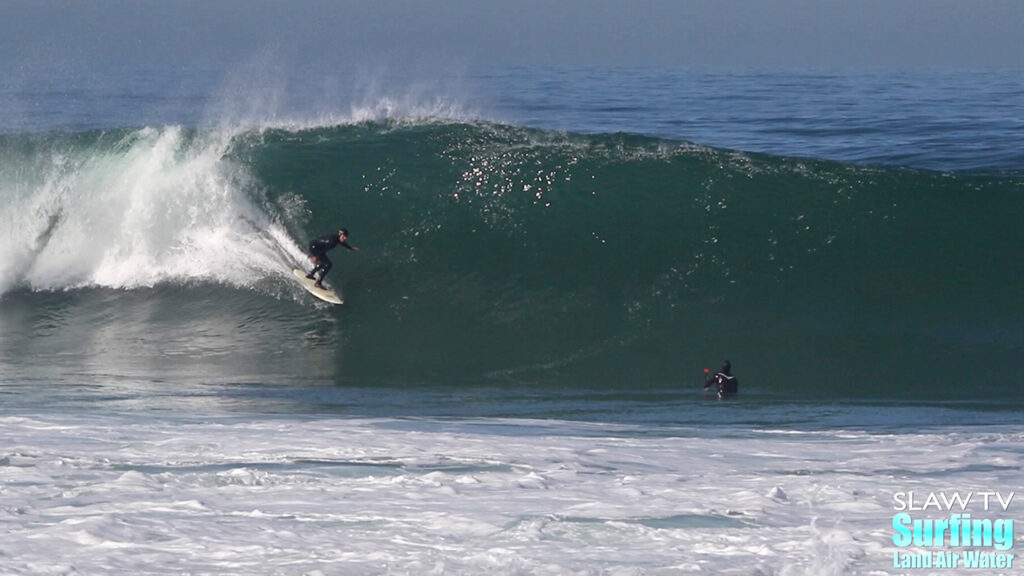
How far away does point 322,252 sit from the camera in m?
11.3

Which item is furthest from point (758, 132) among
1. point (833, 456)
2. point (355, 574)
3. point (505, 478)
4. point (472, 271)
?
point (355, 574)

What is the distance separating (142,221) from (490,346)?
4935 millimetres

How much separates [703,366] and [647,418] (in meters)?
1.92

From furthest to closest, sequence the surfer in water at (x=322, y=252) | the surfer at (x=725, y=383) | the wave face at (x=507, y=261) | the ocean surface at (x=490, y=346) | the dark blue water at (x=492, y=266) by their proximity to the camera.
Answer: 1. the surfer in water at (x=322, y=252)
2. the wave face at (x=507, y=261)
3. the dark blue water at (x=492, y=266)
4. the surfer at (x=725, y=383)
5. the ocean surface at (x=490, y=346)

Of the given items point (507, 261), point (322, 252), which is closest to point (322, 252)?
point (322, 252)

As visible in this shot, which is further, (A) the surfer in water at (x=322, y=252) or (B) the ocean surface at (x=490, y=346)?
(A) the surfer in water at (x=322, y=252)

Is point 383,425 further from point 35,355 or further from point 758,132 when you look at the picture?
point 758,132

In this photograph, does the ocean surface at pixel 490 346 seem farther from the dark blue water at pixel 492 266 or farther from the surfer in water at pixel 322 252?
the surfer in water at pixel 322 252

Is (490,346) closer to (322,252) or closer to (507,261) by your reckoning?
(507,261)

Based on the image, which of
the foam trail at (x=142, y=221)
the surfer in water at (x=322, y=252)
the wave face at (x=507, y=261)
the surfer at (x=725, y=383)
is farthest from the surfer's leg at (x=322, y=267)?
the surfer at (x=725, y=383)

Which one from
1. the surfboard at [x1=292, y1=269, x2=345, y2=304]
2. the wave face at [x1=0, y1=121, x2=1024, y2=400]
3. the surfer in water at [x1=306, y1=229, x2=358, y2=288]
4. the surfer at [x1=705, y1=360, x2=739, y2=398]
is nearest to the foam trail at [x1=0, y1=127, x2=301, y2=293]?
the wave face at [x1=0, y1=121, x2=1024, y2=400]

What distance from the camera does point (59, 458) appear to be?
5.80 metres

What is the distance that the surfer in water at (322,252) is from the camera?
36.6 ft

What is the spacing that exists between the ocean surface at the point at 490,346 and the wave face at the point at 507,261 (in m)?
0.04
